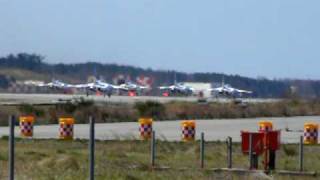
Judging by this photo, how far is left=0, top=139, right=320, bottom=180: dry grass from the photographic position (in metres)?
21.4

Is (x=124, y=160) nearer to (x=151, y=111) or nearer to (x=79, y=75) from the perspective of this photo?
(x=151, y=111)

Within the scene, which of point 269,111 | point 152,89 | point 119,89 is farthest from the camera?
point 152,89

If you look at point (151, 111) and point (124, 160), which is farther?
point (151, 111)

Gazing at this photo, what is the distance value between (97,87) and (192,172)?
104 metres

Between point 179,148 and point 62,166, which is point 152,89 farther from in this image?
point 62,166

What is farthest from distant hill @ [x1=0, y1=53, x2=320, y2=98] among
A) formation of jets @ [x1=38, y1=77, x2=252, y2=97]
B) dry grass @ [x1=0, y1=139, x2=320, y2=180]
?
dry grass @ [x1=0, y1=139, x2=320, y2=180]

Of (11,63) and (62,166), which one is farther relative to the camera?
(11,63)

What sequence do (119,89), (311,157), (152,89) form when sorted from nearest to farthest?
(311,157) → (119,89) → (152,89)

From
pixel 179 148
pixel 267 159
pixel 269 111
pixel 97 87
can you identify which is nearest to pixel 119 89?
pixel 97 87

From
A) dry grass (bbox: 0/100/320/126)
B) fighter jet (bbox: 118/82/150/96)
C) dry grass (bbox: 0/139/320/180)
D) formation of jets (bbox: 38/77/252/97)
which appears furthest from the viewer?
fighter jet (bbox: 118/82/150/96)

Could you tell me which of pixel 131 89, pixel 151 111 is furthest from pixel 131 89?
pixel 151 111

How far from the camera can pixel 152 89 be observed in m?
153

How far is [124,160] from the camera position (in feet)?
87.5

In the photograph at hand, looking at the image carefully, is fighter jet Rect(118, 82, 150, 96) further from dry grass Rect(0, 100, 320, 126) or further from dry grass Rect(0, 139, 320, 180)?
dry grass Rect(0, 139, 320, 180)
